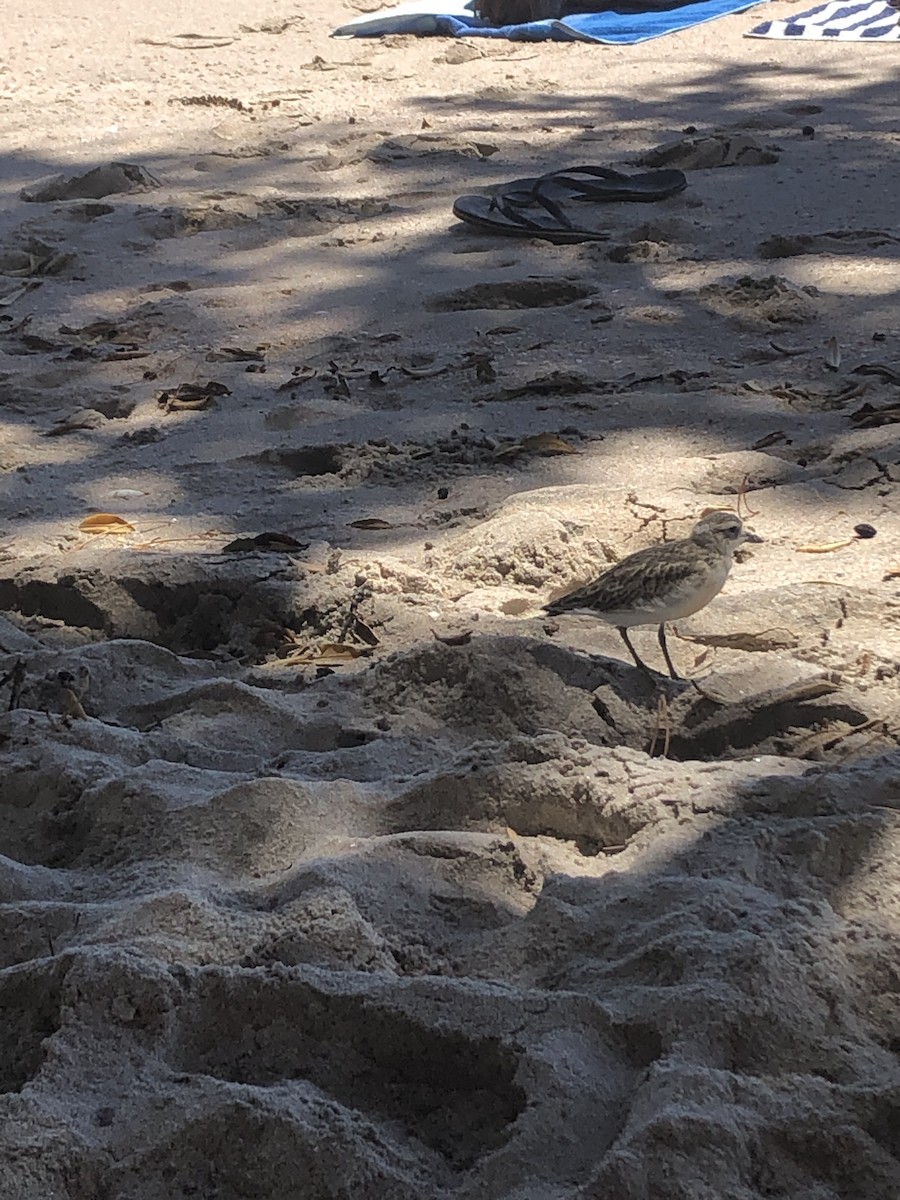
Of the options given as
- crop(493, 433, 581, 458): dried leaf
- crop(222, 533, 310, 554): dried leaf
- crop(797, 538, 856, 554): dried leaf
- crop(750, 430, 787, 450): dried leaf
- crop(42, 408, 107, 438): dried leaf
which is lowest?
crop(42, 408, 107, 438): dried leaf

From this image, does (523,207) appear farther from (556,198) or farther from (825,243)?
(825,243)

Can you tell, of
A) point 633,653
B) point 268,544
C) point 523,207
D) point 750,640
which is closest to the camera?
point 633,653

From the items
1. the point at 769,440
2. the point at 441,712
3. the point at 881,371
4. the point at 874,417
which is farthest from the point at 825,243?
the point at 441,712

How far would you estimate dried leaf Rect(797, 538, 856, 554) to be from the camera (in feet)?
11.8

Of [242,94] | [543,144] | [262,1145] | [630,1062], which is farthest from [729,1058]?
[242,94]

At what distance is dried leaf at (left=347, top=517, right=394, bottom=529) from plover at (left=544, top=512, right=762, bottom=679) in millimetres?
998

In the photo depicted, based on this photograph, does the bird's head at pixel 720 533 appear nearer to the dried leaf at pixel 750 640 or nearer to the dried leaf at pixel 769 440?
the dried leaf at pixel 750 640

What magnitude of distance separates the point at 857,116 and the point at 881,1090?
809 cm

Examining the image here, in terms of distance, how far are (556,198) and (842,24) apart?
513 cm

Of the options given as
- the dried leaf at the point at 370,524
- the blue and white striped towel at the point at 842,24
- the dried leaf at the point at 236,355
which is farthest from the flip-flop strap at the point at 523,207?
the blue and white striped towel at the point at 842,24

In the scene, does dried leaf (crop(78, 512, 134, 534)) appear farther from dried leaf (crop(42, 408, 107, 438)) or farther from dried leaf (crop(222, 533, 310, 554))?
dried leaf (crop(42, 408, 107, 438))

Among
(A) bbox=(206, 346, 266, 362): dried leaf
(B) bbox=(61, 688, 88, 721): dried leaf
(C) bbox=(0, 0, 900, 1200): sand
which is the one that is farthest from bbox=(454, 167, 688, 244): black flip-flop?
(B) bbox=(61, 688, 88, 721): dried leaf

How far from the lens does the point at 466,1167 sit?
1810mm

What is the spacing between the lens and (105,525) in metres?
4.11
